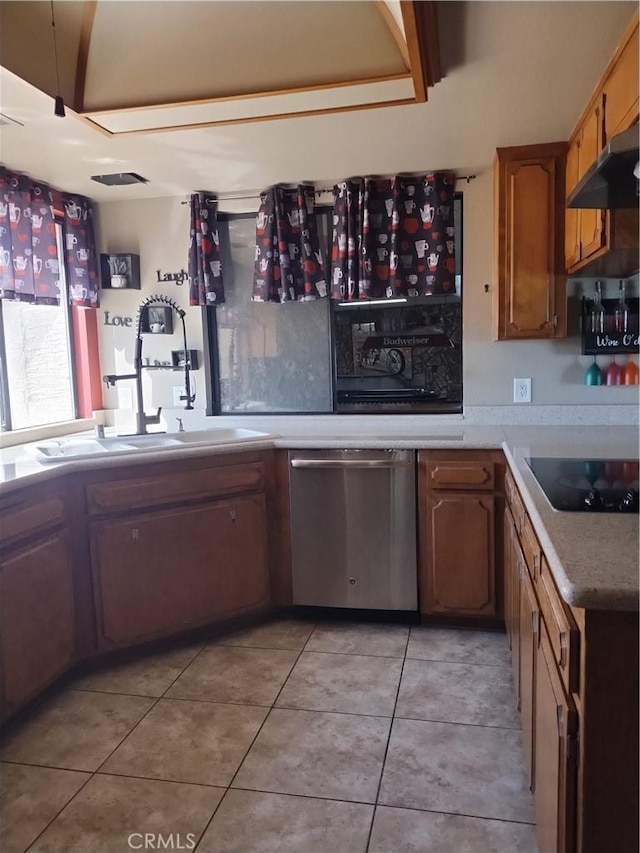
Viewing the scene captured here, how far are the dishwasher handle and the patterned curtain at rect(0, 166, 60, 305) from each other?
1.54 meters

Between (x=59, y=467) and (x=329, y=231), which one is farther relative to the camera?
(x=329, y=231)

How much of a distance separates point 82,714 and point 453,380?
92.4 inches

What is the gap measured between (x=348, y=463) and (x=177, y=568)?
3.00 ft

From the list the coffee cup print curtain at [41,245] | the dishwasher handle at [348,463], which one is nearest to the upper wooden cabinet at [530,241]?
the dishwasher handle at [348,463]

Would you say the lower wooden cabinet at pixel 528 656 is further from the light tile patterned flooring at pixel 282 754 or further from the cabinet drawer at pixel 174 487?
the cabinet drawer at pixel 174 487

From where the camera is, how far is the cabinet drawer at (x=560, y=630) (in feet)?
3.79

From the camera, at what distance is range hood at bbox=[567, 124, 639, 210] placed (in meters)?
1.49

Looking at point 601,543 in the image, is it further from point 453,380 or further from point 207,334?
point 207,334

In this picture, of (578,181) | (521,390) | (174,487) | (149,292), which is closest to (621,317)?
(521,390)

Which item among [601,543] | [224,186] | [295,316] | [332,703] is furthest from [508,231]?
[332,703]

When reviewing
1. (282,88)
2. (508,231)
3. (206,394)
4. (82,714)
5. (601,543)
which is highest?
(282,88)

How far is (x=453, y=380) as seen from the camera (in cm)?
340

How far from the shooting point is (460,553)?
288cm

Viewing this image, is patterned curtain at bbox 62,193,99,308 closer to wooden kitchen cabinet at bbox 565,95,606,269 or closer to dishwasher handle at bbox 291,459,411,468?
dishwasher handle at bbox 291,459,411,468
